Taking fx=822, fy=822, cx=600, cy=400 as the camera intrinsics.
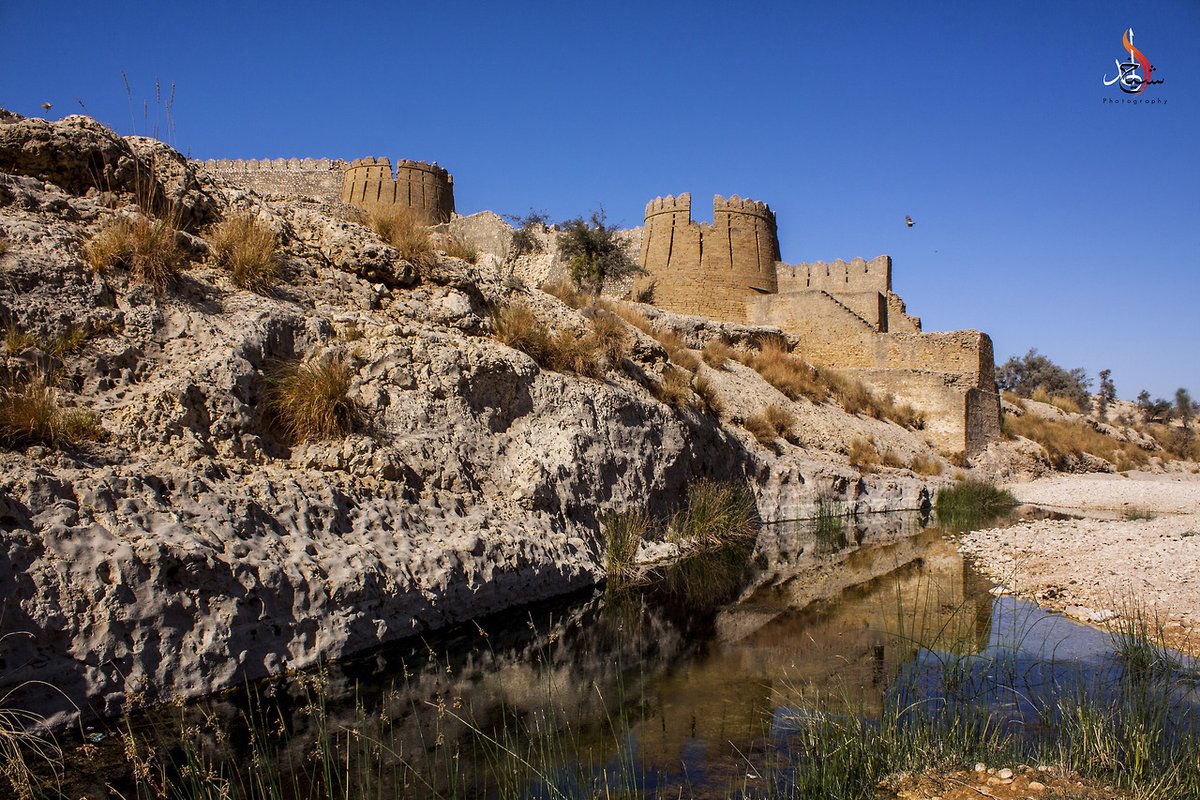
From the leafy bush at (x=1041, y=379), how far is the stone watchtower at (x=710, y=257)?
16.2 m

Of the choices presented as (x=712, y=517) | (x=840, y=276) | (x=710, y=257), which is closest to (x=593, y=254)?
(x=710, y=257)

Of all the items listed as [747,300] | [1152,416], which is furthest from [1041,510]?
[1152,416]

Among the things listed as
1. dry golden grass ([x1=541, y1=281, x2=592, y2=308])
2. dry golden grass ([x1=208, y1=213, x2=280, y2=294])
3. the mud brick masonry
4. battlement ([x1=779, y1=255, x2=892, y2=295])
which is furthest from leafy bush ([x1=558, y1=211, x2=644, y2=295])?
dry golden grass ([x1=208, y1=213, x2=280, y2=294])

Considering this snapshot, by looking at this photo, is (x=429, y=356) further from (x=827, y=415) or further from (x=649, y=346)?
(x=827, y=415)

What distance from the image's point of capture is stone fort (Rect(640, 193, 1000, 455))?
22.0 metres

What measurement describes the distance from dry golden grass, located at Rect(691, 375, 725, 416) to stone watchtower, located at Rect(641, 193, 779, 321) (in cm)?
1380

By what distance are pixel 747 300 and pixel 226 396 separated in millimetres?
22257

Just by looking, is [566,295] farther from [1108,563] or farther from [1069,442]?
[1069,442]

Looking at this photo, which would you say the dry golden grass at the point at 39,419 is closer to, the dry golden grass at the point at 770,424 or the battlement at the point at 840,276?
the dry golden grass at the point at 770,424

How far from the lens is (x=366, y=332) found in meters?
8.57

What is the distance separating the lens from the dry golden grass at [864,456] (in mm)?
16062

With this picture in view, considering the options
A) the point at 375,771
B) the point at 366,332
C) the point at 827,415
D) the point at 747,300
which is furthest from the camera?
the point at 747,300

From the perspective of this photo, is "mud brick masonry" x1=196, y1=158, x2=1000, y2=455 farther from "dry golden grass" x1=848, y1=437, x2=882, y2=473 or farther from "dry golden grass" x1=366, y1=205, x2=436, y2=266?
"dry golden grass" x1=366, y1=205, x2=436, y2=266

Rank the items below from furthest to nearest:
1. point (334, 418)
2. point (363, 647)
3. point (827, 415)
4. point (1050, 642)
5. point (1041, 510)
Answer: point (827, 415), point (1041, 510), point (334, 418), point (1050, 642), point (363, 647)
